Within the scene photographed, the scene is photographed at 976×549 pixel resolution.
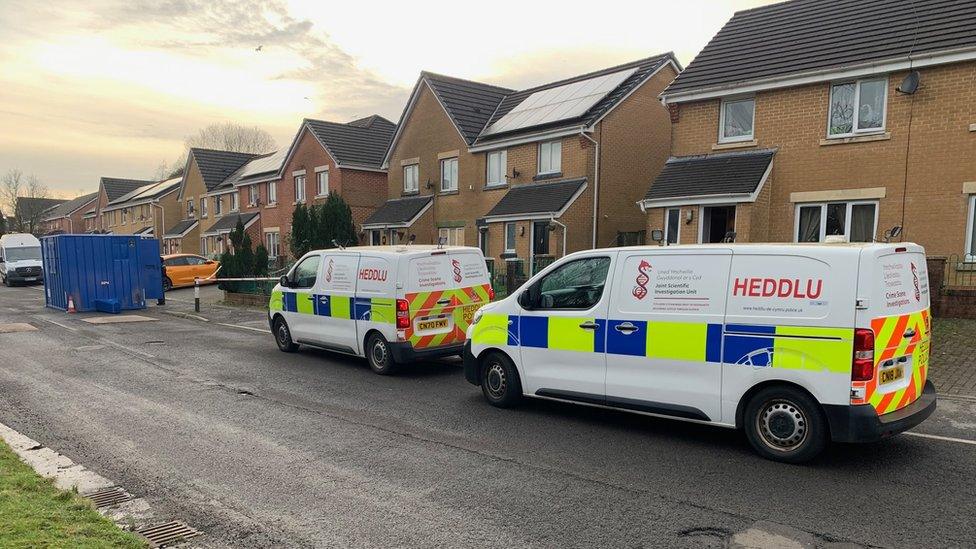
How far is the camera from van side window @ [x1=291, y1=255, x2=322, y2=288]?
35.0 ft

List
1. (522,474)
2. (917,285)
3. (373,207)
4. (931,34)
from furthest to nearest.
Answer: (373,207)
(931,34)
(917,285)
(522,474)

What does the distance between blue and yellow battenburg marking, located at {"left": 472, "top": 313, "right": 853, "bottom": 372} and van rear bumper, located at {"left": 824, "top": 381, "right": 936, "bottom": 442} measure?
34 centimetres

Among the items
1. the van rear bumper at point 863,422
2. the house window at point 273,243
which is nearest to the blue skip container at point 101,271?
the house window at point 273,243

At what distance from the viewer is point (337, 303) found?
10055 millimetres

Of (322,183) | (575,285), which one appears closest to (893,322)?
(575,285)

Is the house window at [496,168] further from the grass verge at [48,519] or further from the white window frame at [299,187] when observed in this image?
the grass verge at [48,519]

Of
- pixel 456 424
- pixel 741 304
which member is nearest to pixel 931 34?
pixel 741 304

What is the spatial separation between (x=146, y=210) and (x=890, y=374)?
59.5 metres

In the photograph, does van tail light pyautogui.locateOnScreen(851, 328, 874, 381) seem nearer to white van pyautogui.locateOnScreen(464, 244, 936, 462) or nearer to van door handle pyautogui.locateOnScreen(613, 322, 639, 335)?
white van pyautogui.locateOnScreen(464, 244, 936, 462)

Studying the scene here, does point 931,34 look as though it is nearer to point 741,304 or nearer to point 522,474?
point 741,304

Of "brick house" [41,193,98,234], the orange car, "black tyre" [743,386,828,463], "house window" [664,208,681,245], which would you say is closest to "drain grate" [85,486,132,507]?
"black tyre" [743,386,828,463]

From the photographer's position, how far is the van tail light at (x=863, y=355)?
16.1 ft

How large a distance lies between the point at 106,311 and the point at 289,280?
34.0 ft

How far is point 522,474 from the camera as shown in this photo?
Result: 5113mm
